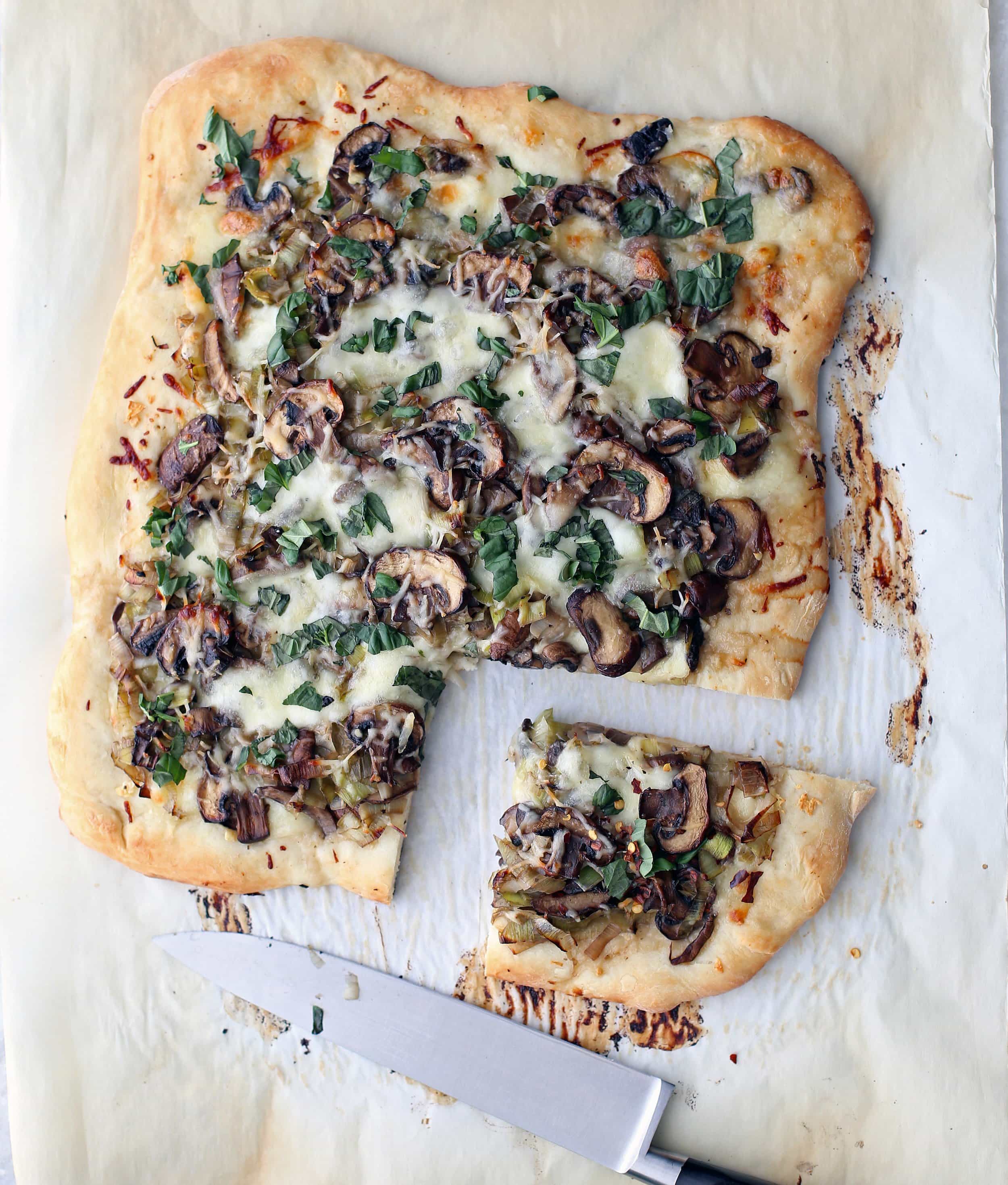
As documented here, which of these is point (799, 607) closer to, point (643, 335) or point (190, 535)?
point (643, 335)

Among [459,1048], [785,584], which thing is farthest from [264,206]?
[459,1048]

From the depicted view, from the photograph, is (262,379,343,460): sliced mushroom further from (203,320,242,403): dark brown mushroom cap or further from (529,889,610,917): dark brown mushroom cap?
(529,889,610,917): dark brown mushroom cap

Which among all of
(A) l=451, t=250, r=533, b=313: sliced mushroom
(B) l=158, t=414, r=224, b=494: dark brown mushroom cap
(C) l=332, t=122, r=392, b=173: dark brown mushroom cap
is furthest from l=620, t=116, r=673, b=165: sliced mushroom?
(B) l=158, t=414, r=224, b=494: dark brown mushroom cap

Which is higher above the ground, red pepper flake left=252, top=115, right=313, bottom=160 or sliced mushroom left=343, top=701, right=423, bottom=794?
red pepper flake left=252, top=115, right=313, bottom=160

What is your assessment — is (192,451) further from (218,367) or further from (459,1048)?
(459,1048)

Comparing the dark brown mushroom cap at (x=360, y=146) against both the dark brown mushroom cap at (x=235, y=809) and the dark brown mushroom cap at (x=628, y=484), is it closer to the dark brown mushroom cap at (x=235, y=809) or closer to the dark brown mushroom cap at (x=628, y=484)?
the dark brown mushroom cap at (x=628, y=484)

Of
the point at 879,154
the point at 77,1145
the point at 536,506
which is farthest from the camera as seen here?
the point at 77,1145

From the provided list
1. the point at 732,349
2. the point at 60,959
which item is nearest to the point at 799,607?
the point at 732,349
